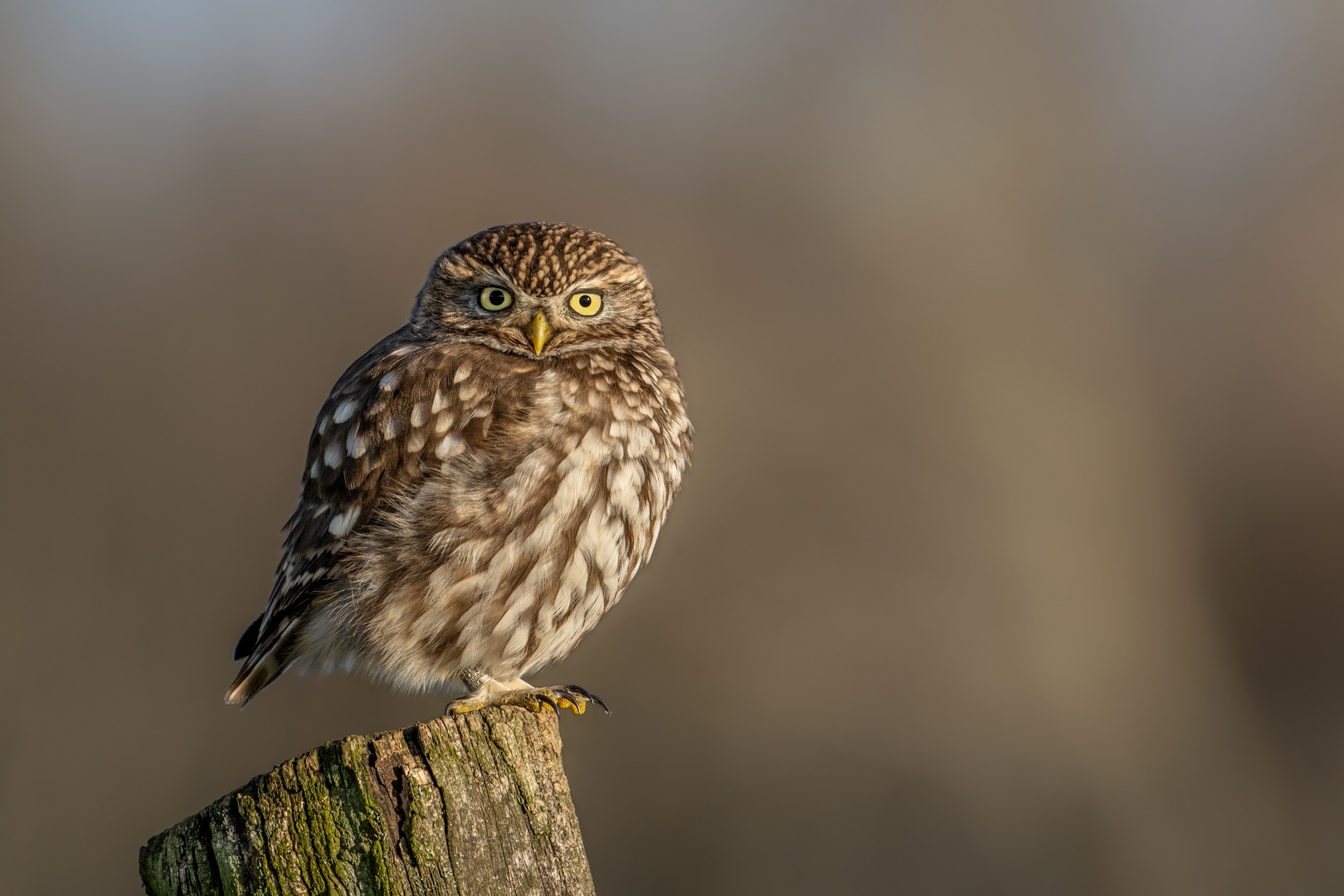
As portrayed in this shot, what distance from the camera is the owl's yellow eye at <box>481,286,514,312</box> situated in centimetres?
353

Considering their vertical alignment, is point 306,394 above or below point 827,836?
above

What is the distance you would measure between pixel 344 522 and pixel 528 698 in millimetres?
770

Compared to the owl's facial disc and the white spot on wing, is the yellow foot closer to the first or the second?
the white spot on wing

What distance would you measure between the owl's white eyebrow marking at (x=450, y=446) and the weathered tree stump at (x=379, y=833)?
127cm

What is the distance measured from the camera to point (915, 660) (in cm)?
905

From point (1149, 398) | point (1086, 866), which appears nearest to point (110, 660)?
point (1086, 866)

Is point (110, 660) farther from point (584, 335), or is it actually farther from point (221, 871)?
point (221, 871)

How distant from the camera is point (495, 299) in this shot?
3545 millimetres

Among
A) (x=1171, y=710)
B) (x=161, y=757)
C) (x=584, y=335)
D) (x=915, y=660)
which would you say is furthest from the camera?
(x=1171, y=710)

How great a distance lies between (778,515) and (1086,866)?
381cm

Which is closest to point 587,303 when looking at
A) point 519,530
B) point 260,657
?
point 519,530

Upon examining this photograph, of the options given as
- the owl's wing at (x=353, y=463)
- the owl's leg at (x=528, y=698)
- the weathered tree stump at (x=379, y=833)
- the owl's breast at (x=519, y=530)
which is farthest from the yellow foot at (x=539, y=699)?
the weathered tree stump at (x=379, y=833)

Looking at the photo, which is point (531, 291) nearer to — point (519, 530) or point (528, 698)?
point (519, 530)

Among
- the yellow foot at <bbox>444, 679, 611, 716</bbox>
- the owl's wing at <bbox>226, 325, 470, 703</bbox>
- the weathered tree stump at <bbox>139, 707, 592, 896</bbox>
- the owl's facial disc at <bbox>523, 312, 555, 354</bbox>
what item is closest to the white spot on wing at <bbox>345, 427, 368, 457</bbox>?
the owl's wing at <bbox>226, 325, 470, 703</bbox>
